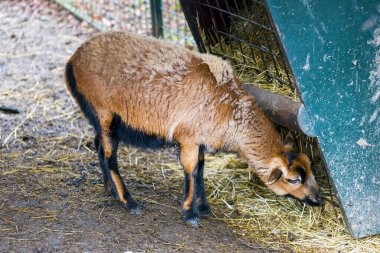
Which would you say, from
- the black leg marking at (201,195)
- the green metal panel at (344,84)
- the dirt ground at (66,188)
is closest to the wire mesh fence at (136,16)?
the dirt ground at (66,188)

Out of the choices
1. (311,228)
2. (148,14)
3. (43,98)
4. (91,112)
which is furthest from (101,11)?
(311,228)

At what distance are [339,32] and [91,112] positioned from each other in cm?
206

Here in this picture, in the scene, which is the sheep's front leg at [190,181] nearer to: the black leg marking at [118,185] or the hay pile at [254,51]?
the black leg marking at [118,185]

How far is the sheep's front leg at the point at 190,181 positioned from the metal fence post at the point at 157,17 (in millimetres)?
4045

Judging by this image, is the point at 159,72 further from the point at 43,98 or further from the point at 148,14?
the point at 148,14

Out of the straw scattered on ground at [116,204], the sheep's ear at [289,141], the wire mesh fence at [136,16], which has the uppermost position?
the sheep's ear at [289,141]

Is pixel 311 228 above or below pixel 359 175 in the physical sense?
below

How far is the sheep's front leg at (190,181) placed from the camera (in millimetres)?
5484

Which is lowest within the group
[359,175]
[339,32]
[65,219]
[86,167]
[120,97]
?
[86,167]

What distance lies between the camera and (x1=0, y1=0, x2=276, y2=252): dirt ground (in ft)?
17.1

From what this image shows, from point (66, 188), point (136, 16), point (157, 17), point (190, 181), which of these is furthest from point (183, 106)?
point (136, 16)

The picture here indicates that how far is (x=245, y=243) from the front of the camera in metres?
5.43

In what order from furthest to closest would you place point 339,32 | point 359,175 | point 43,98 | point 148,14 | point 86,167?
point 148,14 → point 43,98 → point 86,167 → point 359,175 → point 339,32

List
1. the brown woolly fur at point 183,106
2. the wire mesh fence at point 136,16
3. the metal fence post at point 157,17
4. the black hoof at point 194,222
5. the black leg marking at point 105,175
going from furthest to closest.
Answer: the wire mesh fence at point 136,16
the metal fence post at point 157,17
the black leg marking at point 105,175
the black hoof at point 194,222
the brown woolly fur at point 183,106
